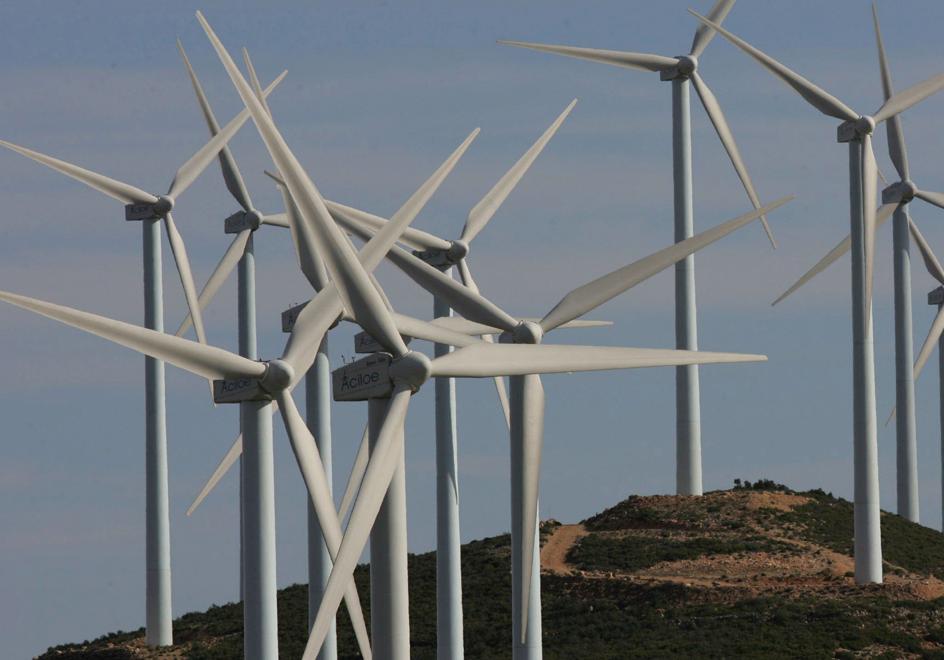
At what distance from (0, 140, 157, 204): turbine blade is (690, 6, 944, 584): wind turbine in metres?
27.7

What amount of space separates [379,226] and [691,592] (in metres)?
23.7

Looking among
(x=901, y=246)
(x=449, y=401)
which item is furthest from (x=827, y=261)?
(x=449, y=401)

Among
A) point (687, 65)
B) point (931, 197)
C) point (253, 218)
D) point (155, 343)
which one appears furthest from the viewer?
point (687, 65)

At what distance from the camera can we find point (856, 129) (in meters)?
82.2

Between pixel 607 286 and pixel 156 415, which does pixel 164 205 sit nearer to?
pixel 156 415

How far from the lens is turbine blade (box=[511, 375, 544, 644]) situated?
53.5 m

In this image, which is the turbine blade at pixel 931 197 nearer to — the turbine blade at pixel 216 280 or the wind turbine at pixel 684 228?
the wind turbine at pixel 684 228

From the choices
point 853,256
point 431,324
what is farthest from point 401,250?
point 853,256

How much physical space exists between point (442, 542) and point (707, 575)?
2284cm

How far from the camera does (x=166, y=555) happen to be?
90.1 m

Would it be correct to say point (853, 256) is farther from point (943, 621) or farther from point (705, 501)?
point (705, 501)

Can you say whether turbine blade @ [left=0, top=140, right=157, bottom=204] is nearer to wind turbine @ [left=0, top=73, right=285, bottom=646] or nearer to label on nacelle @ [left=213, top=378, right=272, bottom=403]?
wind turbine @ [left=0, top=73, right=285, bottom=646]

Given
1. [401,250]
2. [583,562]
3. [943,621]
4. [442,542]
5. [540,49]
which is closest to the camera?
[401,250]

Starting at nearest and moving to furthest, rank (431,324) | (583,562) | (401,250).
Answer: (431,324) < (401,250) < (583,562)
